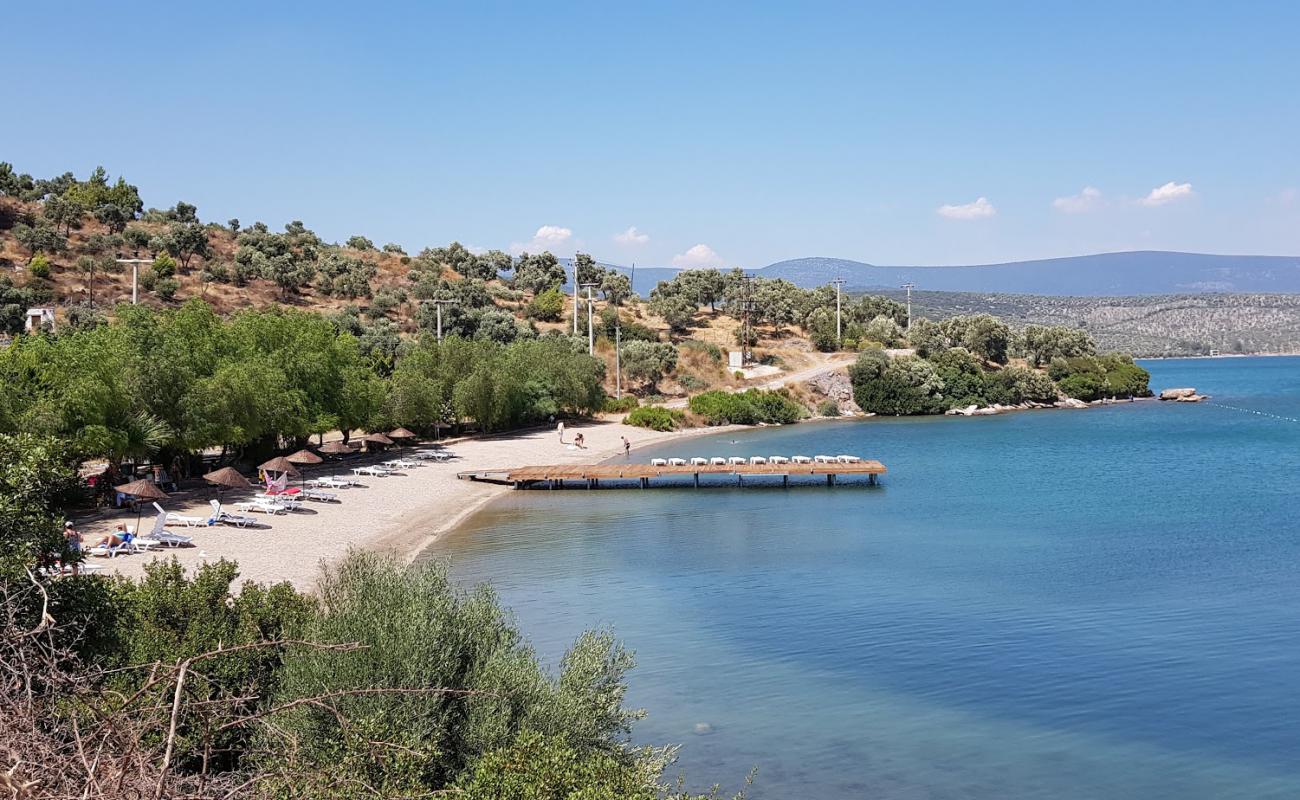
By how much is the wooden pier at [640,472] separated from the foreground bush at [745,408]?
26.4 metres

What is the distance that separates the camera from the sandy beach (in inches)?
1164

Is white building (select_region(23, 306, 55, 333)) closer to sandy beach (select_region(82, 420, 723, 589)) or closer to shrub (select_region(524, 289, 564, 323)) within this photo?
sandy beach (select_region(82, 420, 723, 589))

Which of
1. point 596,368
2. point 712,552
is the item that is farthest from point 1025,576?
point 596,368

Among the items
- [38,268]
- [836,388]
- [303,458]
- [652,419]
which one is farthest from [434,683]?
[836,388]

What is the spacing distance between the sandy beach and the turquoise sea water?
189cm

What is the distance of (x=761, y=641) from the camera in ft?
84.2

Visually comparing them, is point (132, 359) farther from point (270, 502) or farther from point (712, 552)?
point (712, 552)

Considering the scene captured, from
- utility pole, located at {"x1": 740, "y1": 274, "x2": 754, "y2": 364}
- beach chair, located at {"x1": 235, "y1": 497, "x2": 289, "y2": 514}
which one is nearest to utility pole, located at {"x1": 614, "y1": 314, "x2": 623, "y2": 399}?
utility pole, located at {"x1": 740, "y1": 274, "x2": 754, "y2": 364}

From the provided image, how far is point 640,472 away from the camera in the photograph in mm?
52562

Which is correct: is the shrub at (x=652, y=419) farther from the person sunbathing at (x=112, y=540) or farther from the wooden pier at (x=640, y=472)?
the person sunbathing at (x=112, y=540)

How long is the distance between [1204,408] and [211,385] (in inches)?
3499

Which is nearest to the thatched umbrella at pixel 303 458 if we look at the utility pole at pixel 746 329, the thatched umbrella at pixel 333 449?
the thatched umbrella at pixel 333 449

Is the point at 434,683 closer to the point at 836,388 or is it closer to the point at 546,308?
the point at 836,388

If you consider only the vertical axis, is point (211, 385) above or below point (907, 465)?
above
